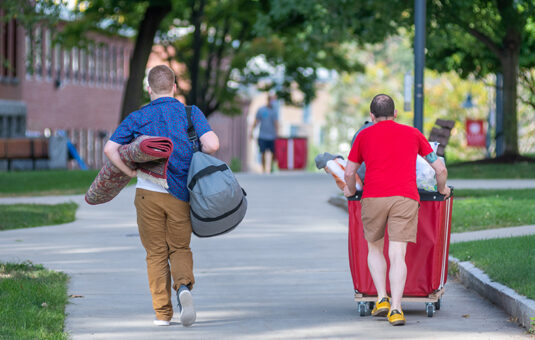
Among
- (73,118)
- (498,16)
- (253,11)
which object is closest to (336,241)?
(498,16)

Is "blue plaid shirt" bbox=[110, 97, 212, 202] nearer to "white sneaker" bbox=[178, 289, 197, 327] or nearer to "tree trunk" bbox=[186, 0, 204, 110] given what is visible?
"white sneaker" bbox=[178, 289, 197, 327]

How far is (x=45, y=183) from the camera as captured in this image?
76.1ft

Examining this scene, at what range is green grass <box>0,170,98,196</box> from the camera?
20984 mm

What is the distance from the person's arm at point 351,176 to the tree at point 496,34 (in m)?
16.8

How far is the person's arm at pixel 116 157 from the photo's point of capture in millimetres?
7312

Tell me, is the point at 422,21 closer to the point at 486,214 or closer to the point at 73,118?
the point at 486,214

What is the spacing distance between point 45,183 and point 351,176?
16.3m

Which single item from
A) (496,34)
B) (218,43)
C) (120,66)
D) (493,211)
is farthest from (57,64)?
(493,211)

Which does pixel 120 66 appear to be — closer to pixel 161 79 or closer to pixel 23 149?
pixel 23 149

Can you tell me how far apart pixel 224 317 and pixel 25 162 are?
84.0ft

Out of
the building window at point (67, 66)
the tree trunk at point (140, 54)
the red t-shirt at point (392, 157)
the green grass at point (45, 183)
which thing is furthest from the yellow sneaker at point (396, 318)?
the building window at point (67, 66)

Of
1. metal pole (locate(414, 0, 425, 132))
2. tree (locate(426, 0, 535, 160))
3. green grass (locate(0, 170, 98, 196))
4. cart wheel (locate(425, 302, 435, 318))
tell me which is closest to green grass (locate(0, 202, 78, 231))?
green grass (locate(0, 170, 98, 196))

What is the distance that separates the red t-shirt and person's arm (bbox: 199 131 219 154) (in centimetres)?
100

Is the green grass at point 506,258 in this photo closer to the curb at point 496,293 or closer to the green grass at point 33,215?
the curb at point 496,293
